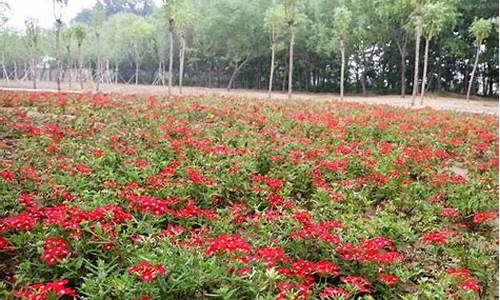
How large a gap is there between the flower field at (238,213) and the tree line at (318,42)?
18936 mm

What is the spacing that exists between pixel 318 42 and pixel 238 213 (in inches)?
1337

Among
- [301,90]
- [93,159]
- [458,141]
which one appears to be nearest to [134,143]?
[93,159]

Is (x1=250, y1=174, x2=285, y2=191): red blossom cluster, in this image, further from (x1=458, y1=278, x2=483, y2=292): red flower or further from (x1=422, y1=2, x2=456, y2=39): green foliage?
(x1=422, y1=2, x2=456, y2=39): green foliage

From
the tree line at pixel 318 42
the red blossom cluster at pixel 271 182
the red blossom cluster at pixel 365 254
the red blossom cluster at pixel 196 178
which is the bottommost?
the red blossom cluster at pixel 365 254

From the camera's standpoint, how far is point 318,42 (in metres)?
36.4

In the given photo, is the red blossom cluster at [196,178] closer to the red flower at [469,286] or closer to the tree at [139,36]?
the red flower at [469,286]

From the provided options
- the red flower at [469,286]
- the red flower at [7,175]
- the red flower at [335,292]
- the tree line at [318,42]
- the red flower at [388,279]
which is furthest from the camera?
the tree line at [318,42]

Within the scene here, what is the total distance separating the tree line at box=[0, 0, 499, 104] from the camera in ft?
93.6

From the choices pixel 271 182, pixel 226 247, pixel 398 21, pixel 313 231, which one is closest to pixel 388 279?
pixel 313 231

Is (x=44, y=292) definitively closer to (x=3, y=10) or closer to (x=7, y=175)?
(x=7, y=175)

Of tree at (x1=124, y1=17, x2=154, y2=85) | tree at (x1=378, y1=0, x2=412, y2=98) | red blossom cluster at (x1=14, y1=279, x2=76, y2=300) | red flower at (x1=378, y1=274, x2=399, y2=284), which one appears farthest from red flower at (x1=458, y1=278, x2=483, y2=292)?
tree at (x1=124, y1=17, x2=154, y2=85)

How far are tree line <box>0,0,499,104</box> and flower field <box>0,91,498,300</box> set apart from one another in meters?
18.9

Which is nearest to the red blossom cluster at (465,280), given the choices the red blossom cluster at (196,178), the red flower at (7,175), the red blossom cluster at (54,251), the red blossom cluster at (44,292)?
the red blossom cluster at (196,178)

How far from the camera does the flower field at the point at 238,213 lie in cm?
293
